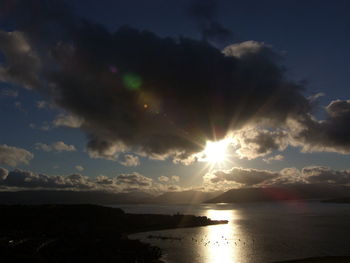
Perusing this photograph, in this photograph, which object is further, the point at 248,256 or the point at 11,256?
the point at 248,256

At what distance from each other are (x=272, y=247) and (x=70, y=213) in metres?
115

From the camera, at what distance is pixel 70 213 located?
181 m

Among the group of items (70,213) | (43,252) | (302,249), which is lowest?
(302,249)

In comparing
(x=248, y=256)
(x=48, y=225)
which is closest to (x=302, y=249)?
(x=248, y=256)

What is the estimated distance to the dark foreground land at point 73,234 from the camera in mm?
77625

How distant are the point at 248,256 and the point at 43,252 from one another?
56.8 m

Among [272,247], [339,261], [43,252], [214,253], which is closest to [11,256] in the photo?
[43,252]

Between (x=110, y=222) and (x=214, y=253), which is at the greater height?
(x=110, y=222)

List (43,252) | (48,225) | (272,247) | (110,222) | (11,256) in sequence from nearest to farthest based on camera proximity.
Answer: (11,256) → (43,252) → (272,247) → (48,225) → (110,222)

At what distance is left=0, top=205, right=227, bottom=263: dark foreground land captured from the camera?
7762 centimetres

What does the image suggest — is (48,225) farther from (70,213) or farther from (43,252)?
(43,252)

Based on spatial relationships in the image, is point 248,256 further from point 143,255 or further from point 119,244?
point 119,244

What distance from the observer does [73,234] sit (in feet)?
424

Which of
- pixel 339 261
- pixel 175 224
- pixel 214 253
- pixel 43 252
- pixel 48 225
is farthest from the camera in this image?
pixel 175 224
